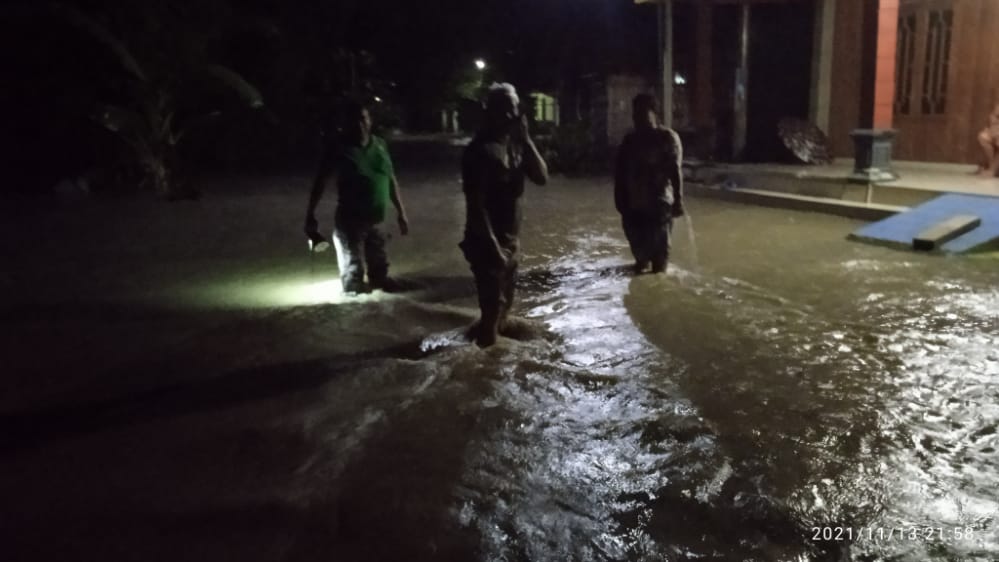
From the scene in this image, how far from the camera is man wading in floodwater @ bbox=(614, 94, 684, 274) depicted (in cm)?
809

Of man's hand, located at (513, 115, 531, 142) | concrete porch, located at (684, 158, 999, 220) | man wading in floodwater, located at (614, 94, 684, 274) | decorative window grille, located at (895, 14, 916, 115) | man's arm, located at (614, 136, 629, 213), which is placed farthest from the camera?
decorative window grille, located at (895, 14, 916, 115)

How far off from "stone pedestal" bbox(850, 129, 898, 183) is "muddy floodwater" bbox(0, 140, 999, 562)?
3.47 metres

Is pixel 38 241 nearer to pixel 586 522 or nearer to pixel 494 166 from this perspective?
pixel 494 166

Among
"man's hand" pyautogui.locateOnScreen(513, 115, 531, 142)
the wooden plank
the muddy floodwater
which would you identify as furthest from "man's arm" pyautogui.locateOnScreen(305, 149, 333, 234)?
the wooden plank

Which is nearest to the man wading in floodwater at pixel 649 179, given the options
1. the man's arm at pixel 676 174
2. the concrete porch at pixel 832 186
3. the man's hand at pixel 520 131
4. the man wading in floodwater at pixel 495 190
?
the man's arm at pixel 676 174

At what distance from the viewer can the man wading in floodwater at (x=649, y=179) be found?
809 cm

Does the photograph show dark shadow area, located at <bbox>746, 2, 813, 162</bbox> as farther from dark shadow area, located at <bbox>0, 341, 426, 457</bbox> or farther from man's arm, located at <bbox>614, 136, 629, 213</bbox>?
dark shadow area, located at <bbox>0, 341, 426, 457</bbox>


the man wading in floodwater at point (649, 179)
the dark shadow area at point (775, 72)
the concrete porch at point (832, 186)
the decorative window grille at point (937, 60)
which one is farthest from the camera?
the dark shadow area at point (775, 72)

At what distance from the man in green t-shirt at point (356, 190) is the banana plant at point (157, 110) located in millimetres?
11199

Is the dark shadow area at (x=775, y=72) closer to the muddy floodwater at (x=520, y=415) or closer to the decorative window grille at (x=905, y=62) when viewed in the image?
the decorative window grille at (x=905, y=62)

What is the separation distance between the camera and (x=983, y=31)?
1338 cm

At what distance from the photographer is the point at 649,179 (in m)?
8.19

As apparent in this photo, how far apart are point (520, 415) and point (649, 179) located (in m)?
3.88

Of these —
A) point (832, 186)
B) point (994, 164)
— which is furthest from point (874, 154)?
point (994, 164)
